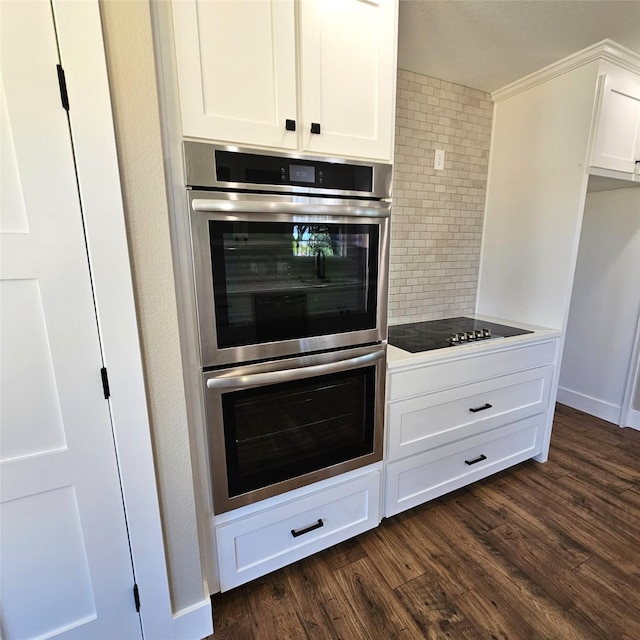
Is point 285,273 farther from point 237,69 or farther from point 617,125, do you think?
point 617,125

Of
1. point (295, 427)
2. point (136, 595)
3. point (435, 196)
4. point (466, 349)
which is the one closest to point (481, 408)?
point (466, 349)

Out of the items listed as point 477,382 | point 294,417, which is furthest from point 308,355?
point 477,382

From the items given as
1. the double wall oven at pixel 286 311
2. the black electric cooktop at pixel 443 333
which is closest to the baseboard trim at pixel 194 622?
the double wall oven at pixel 286 311

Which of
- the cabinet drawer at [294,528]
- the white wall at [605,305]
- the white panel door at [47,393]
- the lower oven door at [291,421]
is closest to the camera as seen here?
the white panel door at [47,393]

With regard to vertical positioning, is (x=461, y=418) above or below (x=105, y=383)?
below

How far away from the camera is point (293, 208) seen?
3.99ft

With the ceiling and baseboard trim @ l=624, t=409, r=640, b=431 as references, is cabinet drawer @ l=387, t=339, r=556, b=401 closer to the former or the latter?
baseboard trim @ l=624, t=409, r=640, b=431

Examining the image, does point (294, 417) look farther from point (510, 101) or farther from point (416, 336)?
point (510, 101)

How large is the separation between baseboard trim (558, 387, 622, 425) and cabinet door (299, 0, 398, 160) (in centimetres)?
296

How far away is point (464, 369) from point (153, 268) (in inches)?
61.1

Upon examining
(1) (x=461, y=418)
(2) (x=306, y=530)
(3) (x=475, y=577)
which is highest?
(1) (x=461, y=418)

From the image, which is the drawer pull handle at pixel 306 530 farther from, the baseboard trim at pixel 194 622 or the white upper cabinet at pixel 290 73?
the white upper cabinet at pixel 290 73

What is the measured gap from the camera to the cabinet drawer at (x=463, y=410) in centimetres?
171

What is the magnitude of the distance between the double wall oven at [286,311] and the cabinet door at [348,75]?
3.6 inches
